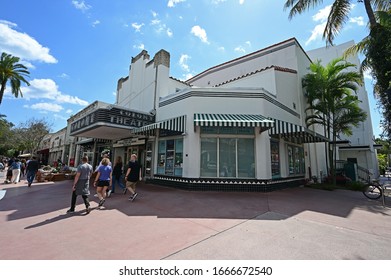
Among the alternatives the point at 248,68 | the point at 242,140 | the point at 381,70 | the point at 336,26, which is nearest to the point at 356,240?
the point at 242,140

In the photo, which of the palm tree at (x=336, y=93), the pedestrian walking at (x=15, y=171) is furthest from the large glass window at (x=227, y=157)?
the pedestrian walking at (x=15, y=171)

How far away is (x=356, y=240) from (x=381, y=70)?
356 inches

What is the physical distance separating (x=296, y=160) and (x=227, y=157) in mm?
6239

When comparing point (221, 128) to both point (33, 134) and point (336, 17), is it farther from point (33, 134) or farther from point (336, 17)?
point (33, 134)

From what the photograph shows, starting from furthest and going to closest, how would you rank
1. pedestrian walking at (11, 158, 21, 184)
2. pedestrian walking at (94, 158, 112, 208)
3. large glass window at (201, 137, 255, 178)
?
pedestrian walking at (11, 158, 21, 184) → large glass window at (201, 137, 255, 178) → pedestrian walking at (94, 158, 112, 208)

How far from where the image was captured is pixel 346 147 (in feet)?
70.6

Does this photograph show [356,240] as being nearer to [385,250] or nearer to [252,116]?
[385,250]

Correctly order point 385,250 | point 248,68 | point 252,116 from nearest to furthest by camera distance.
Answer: point 385,250, point 252,116, point 248,68

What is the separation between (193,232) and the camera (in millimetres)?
4262

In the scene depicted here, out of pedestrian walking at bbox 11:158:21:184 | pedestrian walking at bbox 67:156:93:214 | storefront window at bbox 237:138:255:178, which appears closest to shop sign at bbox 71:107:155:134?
pedestrian walking at bbox 11:158:21:184

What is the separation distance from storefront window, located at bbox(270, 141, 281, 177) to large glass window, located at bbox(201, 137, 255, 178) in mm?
1496

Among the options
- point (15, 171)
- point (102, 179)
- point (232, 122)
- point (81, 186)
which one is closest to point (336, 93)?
point (232, 122)

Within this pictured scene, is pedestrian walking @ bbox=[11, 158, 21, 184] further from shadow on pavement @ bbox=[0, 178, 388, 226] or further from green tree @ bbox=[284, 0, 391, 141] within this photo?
green tree @ bbox=[284, 0, 391, 141]

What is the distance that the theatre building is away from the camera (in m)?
9.84
